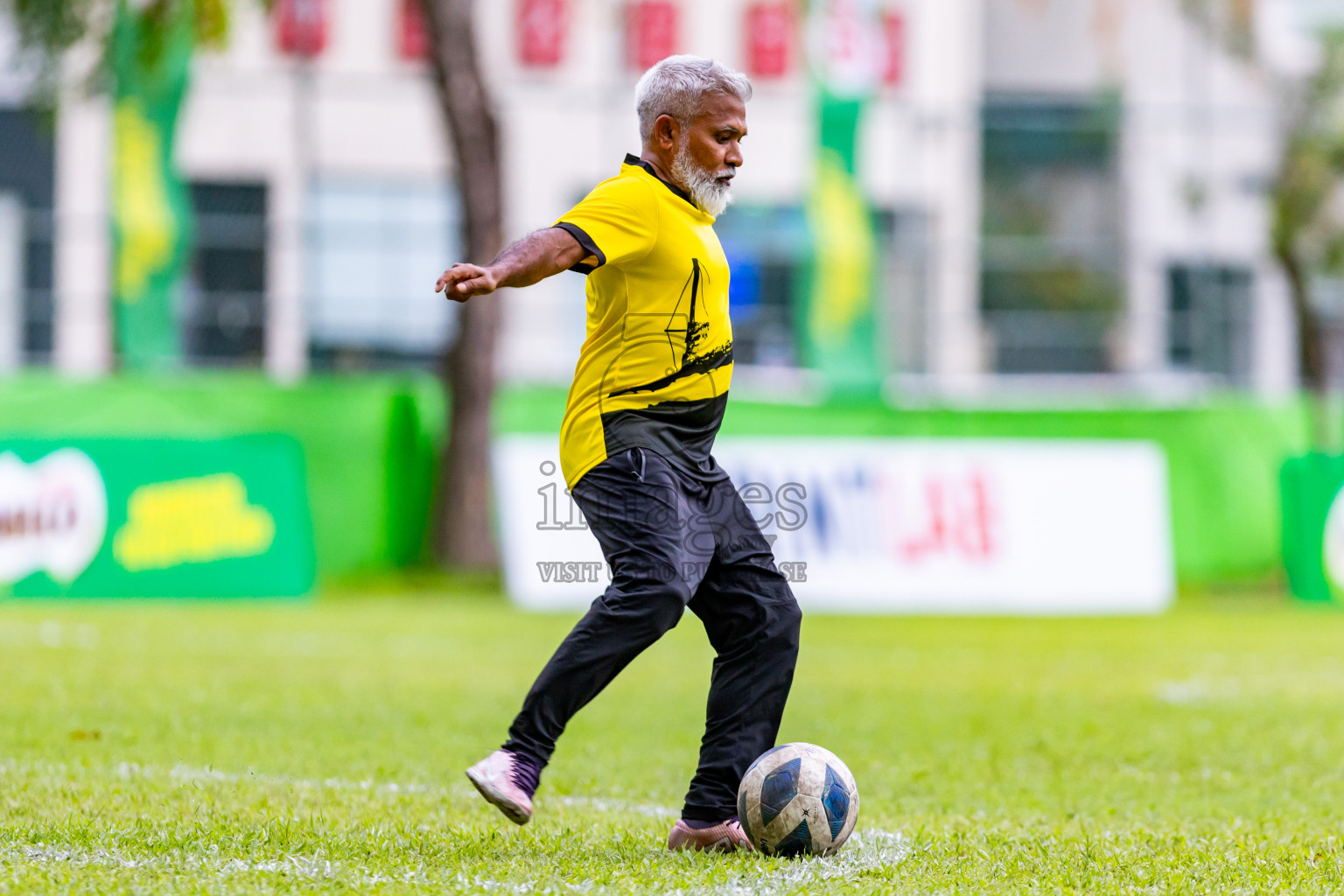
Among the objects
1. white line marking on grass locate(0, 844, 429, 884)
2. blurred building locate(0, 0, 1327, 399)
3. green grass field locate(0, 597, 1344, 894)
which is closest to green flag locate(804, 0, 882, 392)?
blurred building locate(0, 0, 1327, 399)

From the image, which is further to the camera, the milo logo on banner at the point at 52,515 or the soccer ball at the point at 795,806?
the milo logo on banner at the point at 52,515

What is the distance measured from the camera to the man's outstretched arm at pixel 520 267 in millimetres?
3832

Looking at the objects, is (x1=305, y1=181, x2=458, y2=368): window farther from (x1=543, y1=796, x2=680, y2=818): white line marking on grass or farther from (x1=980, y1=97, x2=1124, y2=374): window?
(x1=543, y1=796, x2=680, y2=818): white line marking on grass

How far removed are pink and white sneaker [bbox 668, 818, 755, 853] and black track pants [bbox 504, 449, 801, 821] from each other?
0.11 ft

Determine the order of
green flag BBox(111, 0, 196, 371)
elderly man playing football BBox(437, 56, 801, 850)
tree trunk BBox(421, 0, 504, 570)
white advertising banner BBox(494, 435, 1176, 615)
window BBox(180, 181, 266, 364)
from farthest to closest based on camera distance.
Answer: window BBox(180, 181, 266, 364) → green flag BBox(111, 0, 196, 371) → tree trunk BBox(421, 0, 504, 570) → white advertising banner BBox(494, 435, 1176, 615) → elderly man playing football BBox(437, 56, 801, 850)

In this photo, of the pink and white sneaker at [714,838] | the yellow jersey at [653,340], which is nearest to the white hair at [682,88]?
the yellow jersey at [653,340]

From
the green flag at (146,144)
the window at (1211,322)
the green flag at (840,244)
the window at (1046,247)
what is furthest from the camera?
the window at (1046,247)

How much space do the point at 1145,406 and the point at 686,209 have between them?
1331cm

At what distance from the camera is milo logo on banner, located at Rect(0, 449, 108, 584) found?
12758mm

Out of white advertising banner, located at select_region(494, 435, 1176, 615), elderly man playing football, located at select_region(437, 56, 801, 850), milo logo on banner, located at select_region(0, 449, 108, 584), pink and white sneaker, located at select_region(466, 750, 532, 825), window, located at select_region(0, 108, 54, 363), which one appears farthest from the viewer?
window, located at select_region(0, 108, 54, 363)

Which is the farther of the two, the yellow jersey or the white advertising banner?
the white advertising banner

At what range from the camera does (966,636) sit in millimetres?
12383

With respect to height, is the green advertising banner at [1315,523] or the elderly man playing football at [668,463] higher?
the elderly man playing football at [668,463]

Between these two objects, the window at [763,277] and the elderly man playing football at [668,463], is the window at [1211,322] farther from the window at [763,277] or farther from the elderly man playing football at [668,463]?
the elderly man playing football at [668,463]
